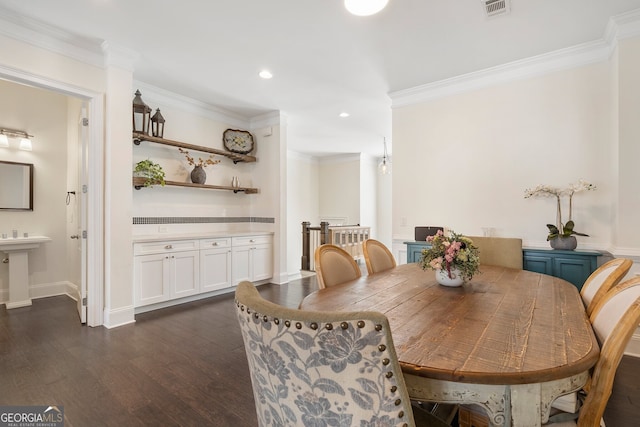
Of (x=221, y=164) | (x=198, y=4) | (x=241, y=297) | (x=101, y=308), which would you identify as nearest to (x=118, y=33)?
(x=198, y=4)

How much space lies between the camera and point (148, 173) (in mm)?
3684

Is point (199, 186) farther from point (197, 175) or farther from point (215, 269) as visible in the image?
point (215, 269)

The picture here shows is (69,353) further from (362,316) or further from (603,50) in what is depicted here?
(603,50)

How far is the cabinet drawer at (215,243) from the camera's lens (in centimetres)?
393

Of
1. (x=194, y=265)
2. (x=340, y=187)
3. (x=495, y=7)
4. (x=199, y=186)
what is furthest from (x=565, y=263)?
(x=340, y=187)

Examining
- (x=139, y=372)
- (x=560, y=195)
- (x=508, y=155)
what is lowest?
(x=139, y=372)

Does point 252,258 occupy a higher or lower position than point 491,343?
lower

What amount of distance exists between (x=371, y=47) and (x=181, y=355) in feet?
10.7

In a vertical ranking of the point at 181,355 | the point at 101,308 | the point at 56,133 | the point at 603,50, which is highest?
the point at 603,50

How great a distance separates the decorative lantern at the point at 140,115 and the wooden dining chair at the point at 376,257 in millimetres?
3067

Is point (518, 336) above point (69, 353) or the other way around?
above

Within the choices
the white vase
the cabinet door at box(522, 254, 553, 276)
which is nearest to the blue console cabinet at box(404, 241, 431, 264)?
the cabinet door at box(522, 254, 553, 276)

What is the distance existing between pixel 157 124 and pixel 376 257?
10.6ft

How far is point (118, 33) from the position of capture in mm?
2738
